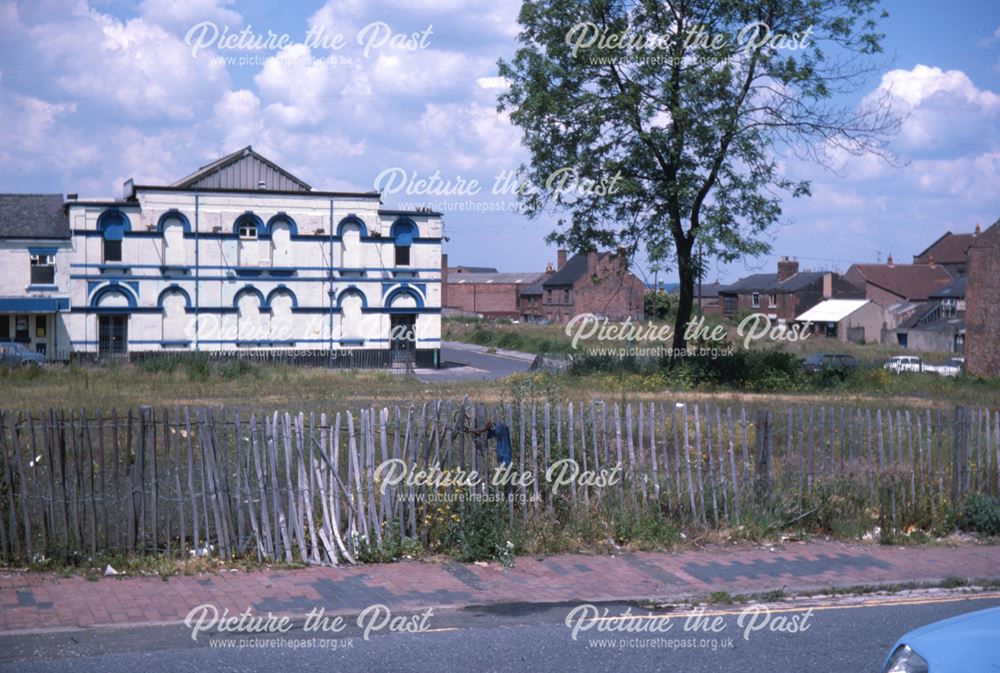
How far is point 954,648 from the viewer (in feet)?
16.3

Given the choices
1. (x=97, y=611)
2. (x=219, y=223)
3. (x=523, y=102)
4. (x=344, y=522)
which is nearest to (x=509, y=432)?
(x=344, y=522)

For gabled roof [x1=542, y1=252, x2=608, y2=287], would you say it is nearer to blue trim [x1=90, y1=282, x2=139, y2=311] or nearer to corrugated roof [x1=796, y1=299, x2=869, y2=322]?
corrugated roof [x1=796, y1=299, x2=869, y2=322]

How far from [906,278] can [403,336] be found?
55.3 metres

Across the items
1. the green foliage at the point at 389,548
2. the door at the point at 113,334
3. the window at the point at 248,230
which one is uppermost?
the window at the point at 248,230

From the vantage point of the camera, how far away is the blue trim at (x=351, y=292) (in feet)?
152

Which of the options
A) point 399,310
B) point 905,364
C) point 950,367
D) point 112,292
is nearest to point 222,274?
point 112,292

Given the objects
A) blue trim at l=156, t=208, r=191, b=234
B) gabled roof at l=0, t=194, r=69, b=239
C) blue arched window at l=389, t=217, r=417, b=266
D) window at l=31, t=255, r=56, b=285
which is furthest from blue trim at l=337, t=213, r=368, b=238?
window at l=31, t=255, r=56, b=285

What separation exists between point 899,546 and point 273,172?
140 ft

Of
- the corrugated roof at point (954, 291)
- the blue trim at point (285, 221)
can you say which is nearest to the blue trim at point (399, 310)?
the blue trim at point (285, 221)

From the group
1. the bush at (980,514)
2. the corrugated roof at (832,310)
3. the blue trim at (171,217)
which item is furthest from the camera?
the corrugated roof at (832,310)

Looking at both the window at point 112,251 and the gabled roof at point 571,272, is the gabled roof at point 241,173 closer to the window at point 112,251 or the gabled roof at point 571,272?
the window at point 112,251

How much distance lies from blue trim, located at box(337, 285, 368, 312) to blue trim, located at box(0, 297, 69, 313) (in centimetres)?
1202

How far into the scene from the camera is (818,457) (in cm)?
1199

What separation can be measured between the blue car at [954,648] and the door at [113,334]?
42.5 meters
